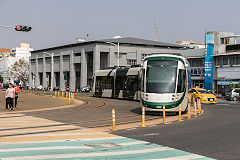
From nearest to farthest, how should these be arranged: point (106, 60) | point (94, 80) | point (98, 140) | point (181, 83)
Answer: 1. point (98, 140)
2. point (181, 83)
3. point (94, 80)
4. point (106, 60)

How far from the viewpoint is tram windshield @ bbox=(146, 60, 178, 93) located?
20719mm

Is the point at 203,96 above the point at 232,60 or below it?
below

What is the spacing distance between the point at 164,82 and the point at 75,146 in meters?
11.0

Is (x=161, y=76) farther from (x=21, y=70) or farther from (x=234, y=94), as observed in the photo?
(x=21, y=70)

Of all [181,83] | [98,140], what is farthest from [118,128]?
[181,83]

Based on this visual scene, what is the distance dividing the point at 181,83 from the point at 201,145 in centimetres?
1042

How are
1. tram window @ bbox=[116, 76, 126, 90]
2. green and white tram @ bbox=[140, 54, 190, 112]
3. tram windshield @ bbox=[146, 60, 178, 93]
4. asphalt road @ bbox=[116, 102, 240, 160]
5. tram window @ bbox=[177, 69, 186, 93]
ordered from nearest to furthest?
asphalt road @ bbox=[116, 102, 240, 160] < green and white tram @ bbox=[140, 54, 190, 112] < tram windshield @ bbox=[146, 60, 178, 93] < tram window @ bbox=[177, 69, 186, 93] < tram window @ bbox=[116, 76, 126, 90]

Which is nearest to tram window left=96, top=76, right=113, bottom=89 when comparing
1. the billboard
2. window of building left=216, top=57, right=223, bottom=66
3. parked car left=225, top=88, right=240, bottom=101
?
parked car left=225, top=88, right=240, bottom=101

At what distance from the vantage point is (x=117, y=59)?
76625 mm

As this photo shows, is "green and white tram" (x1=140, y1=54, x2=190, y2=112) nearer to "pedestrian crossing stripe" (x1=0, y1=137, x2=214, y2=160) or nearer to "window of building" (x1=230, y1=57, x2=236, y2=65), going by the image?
"pedestrian crossing stripe" (x1=0, y1=137, x2=214, y2=160)

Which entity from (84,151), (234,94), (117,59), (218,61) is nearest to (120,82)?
(234,94)

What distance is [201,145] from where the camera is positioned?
10836 millimetres

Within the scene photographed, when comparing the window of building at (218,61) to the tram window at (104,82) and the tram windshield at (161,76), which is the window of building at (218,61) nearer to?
the tram window at (104,82)

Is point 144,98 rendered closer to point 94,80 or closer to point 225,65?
point 94,80
